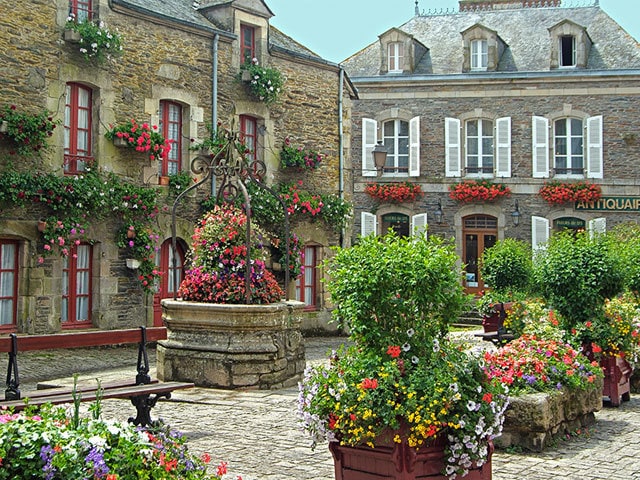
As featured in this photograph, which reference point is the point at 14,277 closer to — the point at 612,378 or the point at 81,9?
the point at 81,9

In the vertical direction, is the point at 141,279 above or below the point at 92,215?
below

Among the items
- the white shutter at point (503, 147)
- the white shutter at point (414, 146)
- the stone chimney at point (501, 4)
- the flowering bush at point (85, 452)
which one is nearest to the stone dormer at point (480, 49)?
the white shutter at point (503, 147)

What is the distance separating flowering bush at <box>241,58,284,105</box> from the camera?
49.6 ft

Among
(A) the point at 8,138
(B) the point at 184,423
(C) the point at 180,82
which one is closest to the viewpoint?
(B) the point at 184,423

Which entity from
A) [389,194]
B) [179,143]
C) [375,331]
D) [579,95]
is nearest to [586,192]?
[579,95]

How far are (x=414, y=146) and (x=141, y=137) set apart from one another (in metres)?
10.8

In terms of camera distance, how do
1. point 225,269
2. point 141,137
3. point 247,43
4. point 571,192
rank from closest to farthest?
point 225,269, point 141,137, point 247,43, point 571,192

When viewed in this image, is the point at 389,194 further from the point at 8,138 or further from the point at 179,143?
the point at 8,138

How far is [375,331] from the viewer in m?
4.83

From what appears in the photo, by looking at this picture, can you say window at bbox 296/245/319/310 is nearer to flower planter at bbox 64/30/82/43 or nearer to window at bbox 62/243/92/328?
window at bbox 62/243/92/328

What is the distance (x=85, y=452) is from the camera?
3375mm

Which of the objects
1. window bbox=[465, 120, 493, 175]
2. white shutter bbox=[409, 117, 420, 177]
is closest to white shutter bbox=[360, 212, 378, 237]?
white shutter bbox=[409, 117, 420, 177]

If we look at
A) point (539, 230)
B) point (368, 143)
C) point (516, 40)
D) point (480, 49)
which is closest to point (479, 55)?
point (480, 49)

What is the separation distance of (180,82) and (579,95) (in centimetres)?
1178
